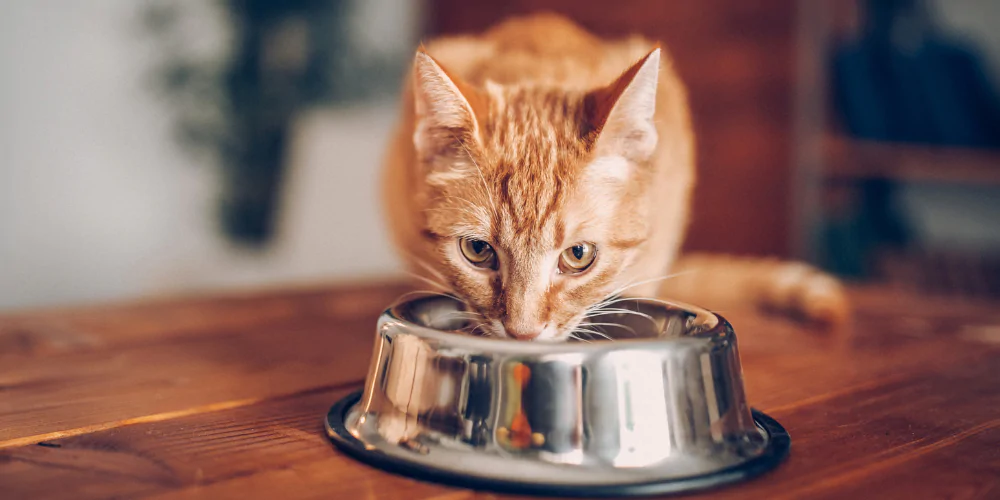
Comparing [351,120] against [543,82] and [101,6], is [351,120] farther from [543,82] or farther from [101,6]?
[543,82]

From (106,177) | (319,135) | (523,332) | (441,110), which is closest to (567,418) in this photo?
(523,332)

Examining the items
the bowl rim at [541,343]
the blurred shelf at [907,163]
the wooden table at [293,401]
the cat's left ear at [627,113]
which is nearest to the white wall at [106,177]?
the wooden table at [293,401]

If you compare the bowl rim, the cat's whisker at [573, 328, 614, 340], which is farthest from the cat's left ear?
the bowl rim

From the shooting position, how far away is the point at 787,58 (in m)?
2.97

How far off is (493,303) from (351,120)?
2.72 metres

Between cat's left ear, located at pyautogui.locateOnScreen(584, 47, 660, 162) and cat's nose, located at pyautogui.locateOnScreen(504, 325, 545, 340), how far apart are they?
296 mm

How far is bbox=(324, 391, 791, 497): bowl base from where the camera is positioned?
0.73m

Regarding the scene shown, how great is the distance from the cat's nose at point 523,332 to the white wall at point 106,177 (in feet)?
7.92

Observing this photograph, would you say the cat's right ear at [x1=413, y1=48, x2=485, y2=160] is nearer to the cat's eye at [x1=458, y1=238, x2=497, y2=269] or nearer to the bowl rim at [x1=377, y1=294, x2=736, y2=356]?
the cat's eye at [x1=458, y1=238, x2=497, y2=269]

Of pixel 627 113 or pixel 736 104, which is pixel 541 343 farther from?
pixel 736 104

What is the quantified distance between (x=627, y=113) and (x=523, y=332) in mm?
356

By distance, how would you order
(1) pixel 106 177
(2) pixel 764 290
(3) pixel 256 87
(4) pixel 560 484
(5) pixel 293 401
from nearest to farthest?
(4) pixel 560 484
(5) pixel 293 401
(2) pixel 764 290
(1) pixel 106 177
(3) pixel 256 87

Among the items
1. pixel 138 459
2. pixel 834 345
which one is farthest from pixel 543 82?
pixel 138 459

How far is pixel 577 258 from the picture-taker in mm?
1237
